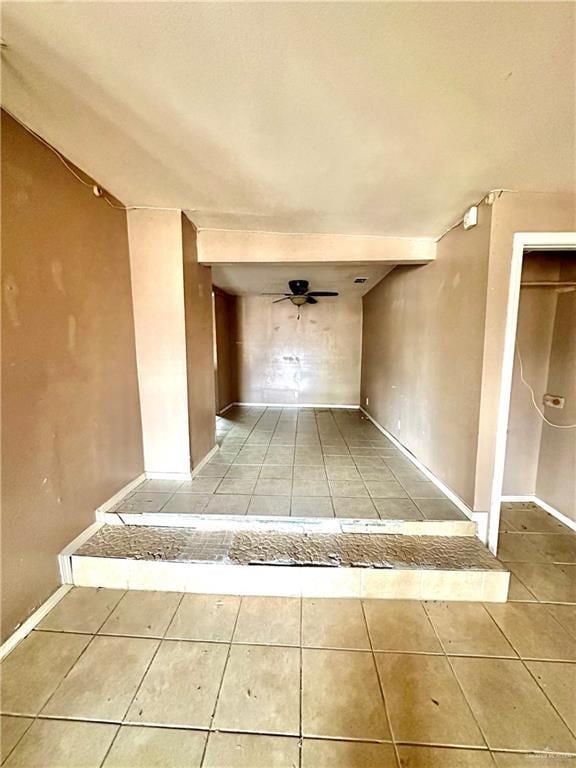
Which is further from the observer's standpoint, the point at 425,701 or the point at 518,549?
the point at 518,549

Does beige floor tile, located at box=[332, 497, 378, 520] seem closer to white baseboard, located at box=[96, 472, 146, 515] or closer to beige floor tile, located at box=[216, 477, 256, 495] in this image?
beige floor tile, located at box=[216, 477, 256, 495]

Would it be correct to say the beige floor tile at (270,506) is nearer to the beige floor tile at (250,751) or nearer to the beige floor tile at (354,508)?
the beige floor tile at (354,508)

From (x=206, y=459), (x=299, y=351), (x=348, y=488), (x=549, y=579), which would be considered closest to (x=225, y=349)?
(x=299, y=351)

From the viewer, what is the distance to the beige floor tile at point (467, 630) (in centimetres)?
149

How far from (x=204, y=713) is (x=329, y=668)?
536mm

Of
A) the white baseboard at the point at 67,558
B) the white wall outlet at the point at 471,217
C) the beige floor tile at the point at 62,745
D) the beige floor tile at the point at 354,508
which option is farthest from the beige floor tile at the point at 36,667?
the white wall outlet at the point at 471,217

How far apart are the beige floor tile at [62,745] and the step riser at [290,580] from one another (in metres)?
0.68

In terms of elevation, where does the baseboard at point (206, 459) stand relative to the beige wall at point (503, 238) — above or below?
below

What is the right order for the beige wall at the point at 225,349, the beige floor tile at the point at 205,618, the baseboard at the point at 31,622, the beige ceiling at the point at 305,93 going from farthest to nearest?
the beige wall at the point at 225,349 → the beige floor tile at the point at 205,618 → the baseboard at the point at 31,622 → the beige ceiling at the point at 305,93

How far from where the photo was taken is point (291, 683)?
4.34 feet

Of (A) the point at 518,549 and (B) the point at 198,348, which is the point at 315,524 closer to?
(A) the point at 518,549

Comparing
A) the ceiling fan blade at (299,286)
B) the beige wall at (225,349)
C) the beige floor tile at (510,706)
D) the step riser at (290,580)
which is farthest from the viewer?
the beige wall at (225,349)

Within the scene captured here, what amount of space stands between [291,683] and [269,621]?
0.34m

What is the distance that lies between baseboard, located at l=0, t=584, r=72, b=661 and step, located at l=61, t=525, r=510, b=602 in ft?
0.28
